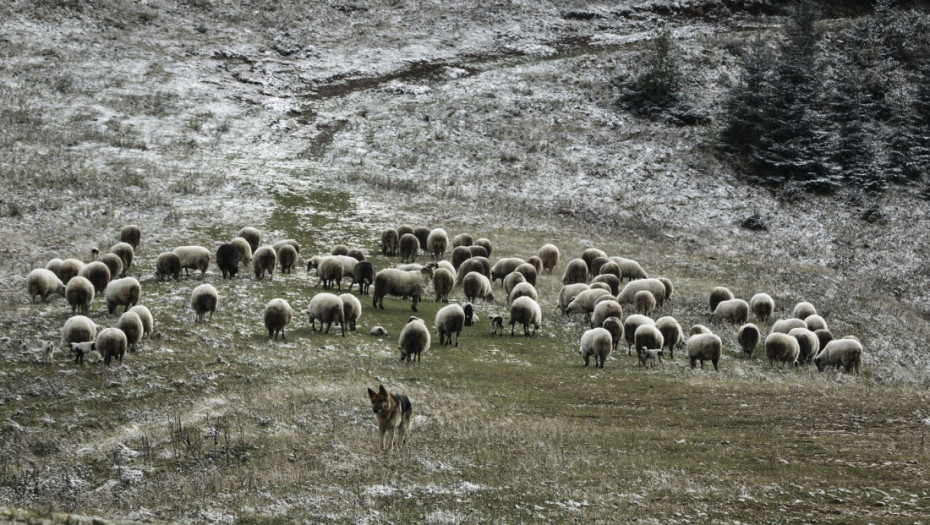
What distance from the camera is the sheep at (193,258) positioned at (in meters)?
28.3

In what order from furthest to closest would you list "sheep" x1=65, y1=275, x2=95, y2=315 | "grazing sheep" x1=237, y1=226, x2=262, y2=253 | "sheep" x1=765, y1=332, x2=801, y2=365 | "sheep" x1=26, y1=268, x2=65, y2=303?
"grazing sheep" x1=237, y1=226, x2=262, y2=253
"sheep" x1=765, y1=332, x2=801, y2=365
"sheep" x1=26, y1=268, x2=65, y2=303
"sheep" x1=65, y1=275, x2=95, y2=315

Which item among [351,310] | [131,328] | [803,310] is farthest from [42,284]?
[803,310]

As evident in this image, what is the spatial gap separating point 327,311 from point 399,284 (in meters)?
5.37

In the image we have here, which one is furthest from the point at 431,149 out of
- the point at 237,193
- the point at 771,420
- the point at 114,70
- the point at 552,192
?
the point at 771,420

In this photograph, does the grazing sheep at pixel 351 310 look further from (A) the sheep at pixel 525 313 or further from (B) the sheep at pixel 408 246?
(B) the sheep at pixel 408 246

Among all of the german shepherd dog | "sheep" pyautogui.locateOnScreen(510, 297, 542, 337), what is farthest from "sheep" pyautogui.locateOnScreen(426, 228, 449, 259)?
the german shepherd dog

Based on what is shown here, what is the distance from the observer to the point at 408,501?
11.3 m

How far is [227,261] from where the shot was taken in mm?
28516

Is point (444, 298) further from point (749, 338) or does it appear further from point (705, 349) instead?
point (749, 338)

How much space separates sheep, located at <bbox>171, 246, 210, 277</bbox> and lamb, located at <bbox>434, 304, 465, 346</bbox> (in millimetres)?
10358

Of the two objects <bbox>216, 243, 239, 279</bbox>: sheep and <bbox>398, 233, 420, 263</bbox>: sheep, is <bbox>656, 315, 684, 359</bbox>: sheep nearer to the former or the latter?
<bbox>398, 233, 420, 263</bbox>: sheep

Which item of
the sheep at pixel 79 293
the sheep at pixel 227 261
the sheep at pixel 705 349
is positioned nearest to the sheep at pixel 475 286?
the sheep at pixel 227 261

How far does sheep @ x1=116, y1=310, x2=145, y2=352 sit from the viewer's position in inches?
739

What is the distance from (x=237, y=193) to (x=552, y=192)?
2130cm
